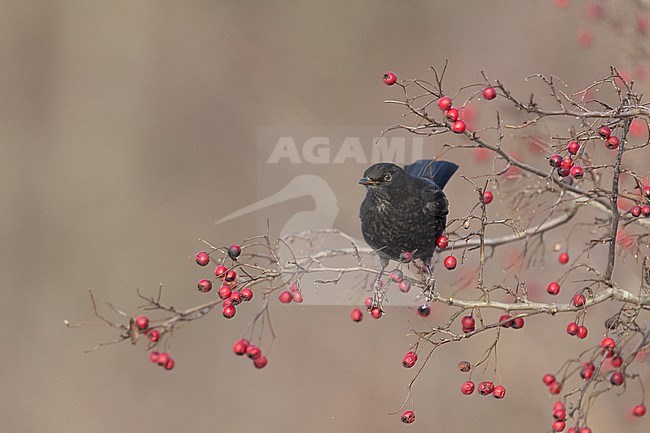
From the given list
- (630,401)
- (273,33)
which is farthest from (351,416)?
(273,33)

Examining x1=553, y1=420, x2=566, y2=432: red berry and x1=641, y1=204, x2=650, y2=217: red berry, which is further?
x1=553, y1=420, x2=566, y2=432: red berry

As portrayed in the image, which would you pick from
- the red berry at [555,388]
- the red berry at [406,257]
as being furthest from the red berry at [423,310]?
the red berry at [555,388]

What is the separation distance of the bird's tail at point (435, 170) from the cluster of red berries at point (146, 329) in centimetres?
141

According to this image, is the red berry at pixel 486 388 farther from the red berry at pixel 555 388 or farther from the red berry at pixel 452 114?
the red berry at pixel 452 114

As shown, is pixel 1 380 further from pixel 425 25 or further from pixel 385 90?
pixel 425 25

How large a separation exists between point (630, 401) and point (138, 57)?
5.39m

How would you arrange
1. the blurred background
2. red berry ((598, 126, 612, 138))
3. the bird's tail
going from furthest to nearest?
1. the blurred background
2. the bird's tail
3. red berry ((598, 126, 612, 138))

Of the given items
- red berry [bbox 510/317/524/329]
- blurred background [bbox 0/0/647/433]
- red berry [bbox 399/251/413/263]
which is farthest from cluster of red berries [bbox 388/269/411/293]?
blurred background [bbox 0/0/647/433]

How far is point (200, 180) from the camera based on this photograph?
313 inches

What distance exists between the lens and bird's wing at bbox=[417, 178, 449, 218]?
3.26 m

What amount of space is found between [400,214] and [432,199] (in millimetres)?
152

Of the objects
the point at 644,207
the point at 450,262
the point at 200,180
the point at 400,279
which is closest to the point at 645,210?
the point at 644,207

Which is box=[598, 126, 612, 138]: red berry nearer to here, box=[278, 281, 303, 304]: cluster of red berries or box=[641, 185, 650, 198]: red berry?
box=[641, 185, 650, 198]: red berry

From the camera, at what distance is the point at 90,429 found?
22.6 feet
